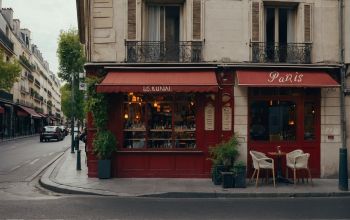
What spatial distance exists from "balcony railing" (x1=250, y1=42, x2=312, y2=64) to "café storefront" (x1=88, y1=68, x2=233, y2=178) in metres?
1.34

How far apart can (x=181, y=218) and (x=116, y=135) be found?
21.6 ft

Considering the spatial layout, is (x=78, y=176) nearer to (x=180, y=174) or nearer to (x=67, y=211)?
(x=180, y=174)

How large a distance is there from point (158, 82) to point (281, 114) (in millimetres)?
4331

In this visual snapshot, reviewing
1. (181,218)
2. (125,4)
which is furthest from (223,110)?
(181,218)

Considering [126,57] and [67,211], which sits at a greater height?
[126,57]

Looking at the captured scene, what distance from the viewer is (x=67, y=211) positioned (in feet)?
30.9

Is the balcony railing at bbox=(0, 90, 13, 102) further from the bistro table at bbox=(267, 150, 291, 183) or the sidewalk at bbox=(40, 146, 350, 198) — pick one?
the bistro table at bbox=(267, 150, 291, 183)

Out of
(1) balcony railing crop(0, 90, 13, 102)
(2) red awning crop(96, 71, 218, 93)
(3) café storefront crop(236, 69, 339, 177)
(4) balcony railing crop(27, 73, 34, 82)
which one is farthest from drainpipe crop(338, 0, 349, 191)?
(4) balcony railing crop(27, 73, 34, 82)

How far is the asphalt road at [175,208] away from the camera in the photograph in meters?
9.05

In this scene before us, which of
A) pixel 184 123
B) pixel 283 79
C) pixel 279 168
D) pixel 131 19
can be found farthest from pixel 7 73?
pixel 279 168

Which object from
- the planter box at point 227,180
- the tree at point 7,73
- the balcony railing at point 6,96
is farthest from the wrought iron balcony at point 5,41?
the planter box at point 227,180

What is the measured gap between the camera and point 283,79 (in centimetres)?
1442

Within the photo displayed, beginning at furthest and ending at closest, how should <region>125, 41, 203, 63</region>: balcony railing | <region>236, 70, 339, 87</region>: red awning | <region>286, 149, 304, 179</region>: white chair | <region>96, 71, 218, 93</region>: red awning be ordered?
<region>125, 41, 203, 63</region>: balcony railing, <region>236, 70, 339, 87</region>: red awning, <region>96, 71, 218, 93</region>: red awning, <region>286, 149, 304, 179</region>: white chair

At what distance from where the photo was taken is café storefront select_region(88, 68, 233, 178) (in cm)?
1482
